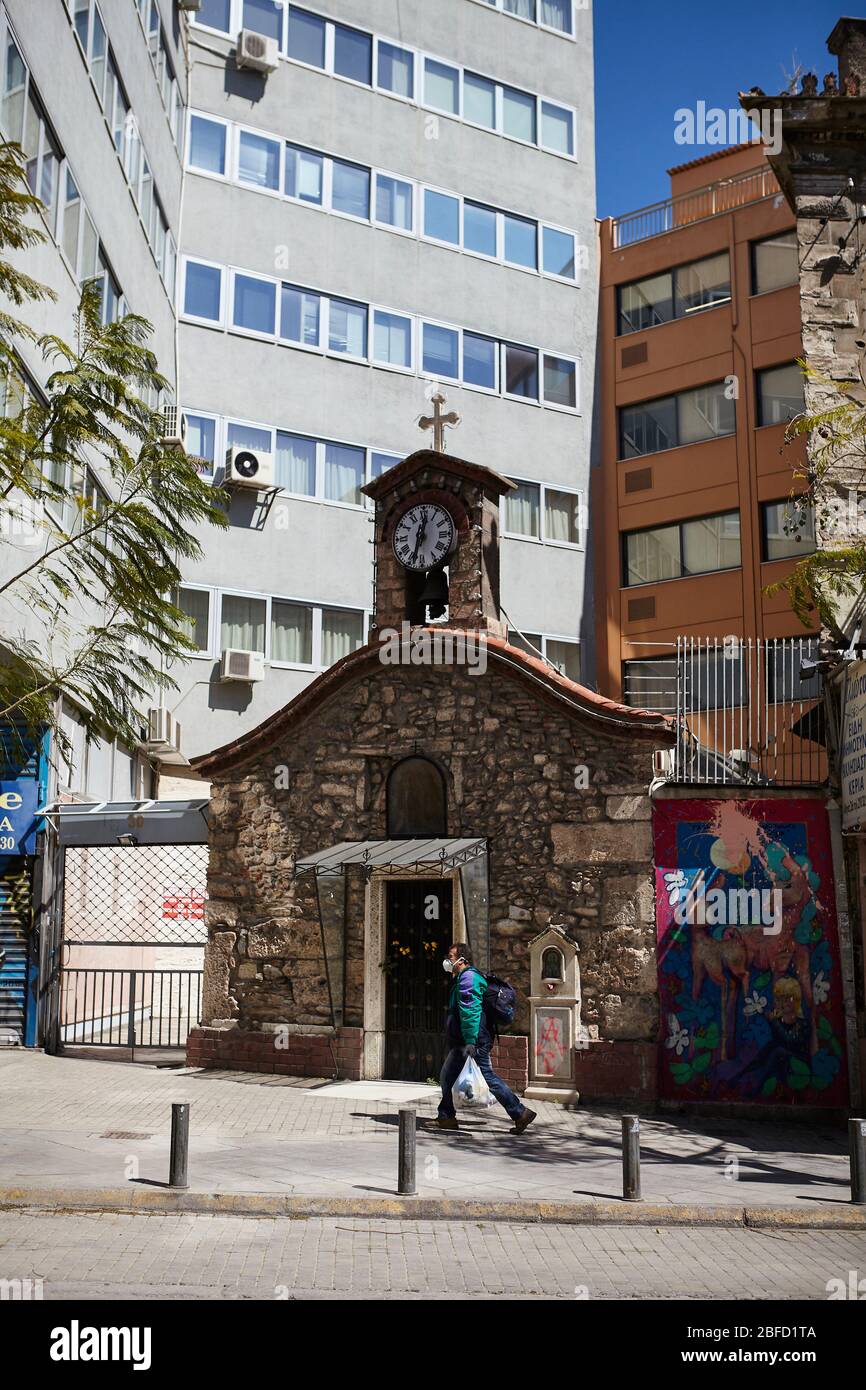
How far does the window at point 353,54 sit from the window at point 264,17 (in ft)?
4.37

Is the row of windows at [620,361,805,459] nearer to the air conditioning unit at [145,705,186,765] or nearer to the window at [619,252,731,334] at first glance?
the window at [619,252,731,334]

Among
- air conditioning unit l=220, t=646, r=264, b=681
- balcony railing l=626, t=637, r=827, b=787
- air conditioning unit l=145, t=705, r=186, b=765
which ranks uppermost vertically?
air conditioning unit l=220, t=646, r=264, b=681

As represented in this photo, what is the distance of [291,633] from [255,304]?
6613 millimetres

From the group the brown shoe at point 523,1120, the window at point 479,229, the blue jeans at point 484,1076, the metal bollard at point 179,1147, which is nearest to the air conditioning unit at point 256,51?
the window at point 479,229

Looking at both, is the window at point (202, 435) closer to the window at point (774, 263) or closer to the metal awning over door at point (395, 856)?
the metal awning over door at point (395, 856)

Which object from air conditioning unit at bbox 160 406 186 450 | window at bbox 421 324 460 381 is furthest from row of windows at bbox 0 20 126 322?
window at bbox 421 324 460 381

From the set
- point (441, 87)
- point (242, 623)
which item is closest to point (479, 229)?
point (441, 87)

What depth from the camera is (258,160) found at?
26531 mm

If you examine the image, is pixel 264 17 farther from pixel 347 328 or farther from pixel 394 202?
pixel 347 328

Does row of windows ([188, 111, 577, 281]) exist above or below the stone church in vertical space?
above

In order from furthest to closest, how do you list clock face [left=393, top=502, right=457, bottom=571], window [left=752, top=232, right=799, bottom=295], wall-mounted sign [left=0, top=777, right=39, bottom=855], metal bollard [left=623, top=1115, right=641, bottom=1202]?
window [left=752, top=232, right=799, bottom=295] < wall-mounted sign [left=0, top=777, right=39, bottom=855] < clock face [left=393, top=502, right=457, bottom=571] < metal bollard [left=623, top=1115, right=641, bottom=1202]

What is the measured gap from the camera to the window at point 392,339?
89.2 ft

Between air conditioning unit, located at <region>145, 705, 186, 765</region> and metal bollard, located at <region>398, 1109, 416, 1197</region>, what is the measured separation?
44.5ft

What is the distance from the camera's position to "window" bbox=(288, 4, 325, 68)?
27.1 m
